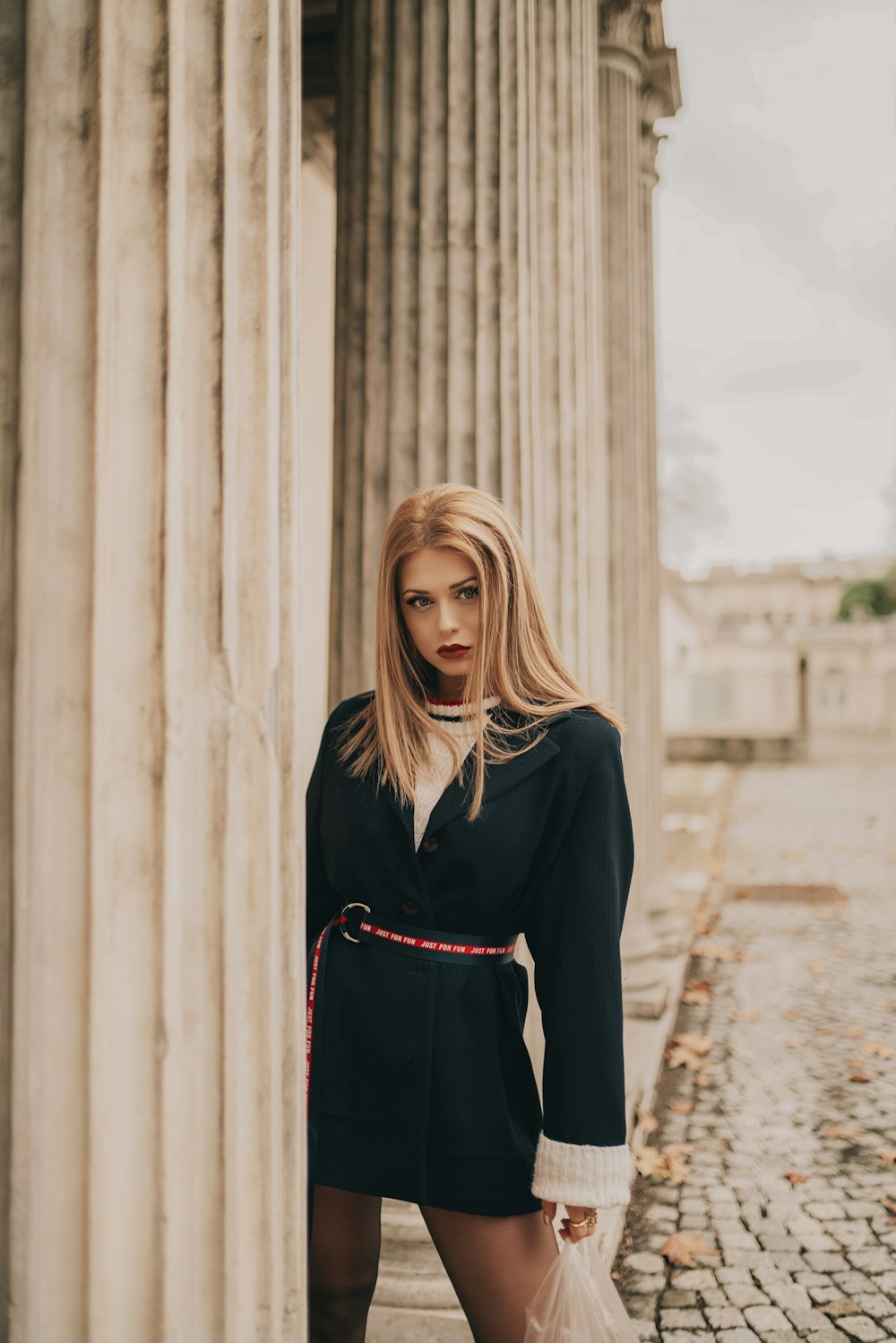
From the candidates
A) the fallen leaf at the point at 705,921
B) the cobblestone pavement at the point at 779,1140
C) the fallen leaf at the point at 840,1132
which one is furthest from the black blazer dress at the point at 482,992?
the fallen leaf at the point at 705,921

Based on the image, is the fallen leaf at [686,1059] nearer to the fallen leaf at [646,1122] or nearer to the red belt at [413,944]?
the fallen leaf at [646,1122]

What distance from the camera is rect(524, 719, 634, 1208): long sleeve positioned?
5.74 ft

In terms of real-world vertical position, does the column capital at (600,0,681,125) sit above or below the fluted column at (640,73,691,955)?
above

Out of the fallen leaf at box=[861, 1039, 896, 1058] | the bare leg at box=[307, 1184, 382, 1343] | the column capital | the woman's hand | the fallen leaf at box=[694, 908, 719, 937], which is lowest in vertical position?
the fallen leaf at box=[861, 1039, 896, 1058]

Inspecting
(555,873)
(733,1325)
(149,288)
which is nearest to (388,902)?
(555,873)

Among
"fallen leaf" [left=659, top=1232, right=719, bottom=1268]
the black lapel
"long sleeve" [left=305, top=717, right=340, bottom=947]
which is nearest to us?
the black lapel

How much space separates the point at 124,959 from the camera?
1296mm

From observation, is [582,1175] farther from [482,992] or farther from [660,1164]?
[660,1164]

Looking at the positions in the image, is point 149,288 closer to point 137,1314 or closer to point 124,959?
point 124,959

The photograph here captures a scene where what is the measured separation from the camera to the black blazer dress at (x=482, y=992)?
5.84 ft

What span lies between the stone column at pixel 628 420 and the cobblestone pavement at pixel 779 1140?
82cm

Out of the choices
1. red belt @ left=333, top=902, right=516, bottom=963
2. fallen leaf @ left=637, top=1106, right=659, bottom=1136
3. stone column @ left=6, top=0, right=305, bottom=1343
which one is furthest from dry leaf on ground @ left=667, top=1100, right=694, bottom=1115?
stone column @ left=6, top=0, right=305, bottom=1343

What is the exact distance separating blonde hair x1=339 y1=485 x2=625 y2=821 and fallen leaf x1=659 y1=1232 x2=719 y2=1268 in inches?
87.9

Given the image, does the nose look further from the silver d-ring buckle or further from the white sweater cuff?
the white sweater cuff
